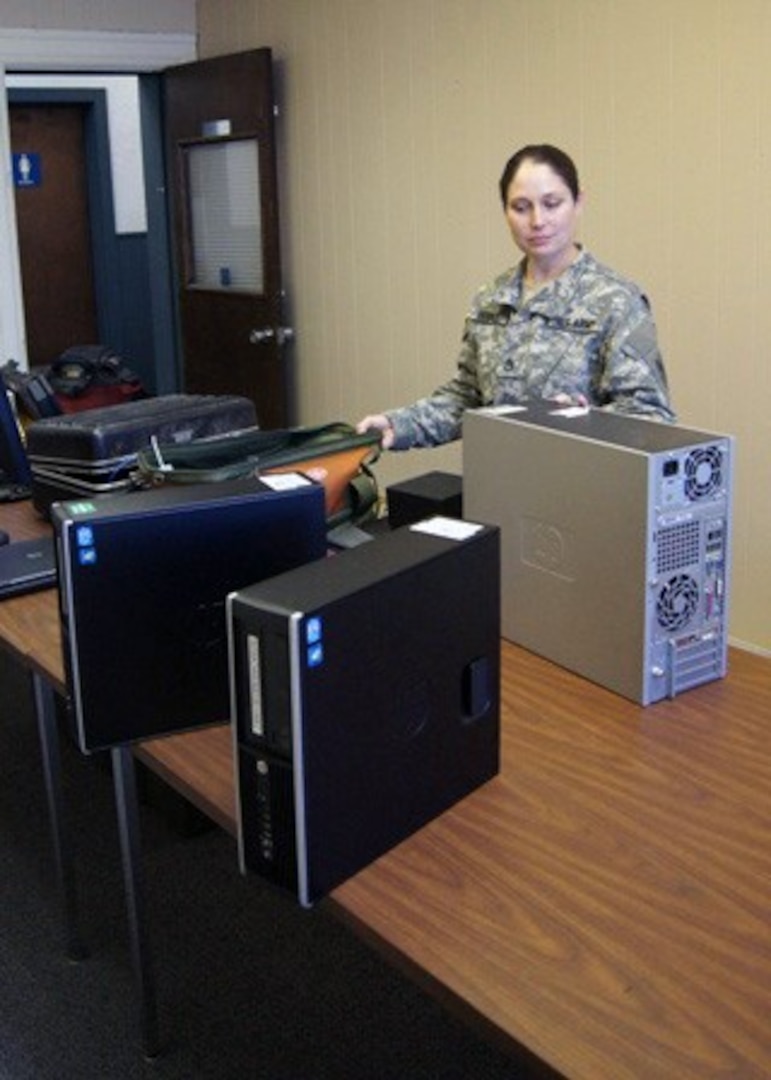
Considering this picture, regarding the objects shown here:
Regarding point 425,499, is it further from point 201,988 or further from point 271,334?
point 271,334

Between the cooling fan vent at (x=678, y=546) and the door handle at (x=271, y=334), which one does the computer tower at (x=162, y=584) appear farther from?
the door handle at (x=271, y=334)

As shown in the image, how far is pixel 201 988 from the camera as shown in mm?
2240

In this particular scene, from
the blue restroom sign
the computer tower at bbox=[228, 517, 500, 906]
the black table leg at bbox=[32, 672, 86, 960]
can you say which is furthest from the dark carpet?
the blue restroom sign

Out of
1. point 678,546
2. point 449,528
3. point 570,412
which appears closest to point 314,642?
point 449,528

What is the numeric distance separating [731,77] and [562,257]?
3.66ft

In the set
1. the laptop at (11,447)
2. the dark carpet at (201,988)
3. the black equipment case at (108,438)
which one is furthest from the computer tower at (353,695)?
the laptop at (11,447)

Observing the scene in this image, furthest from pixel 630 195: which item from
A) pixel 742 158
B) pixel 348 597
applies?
pixel 348 597

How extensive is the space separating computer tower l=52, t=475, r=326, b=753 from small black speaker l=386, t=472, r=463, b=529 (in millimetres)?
443

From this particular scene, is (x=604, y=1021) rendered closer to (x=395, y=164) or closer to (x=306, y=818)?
(x=306, y=818)

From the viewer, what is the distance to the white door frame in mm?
4938

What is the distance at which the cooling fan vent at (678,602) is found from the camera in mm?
1615

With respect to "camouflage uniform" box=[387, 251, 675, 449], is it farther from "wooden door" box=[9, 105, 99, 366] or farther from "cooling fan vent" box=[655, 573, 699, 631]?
"wooden door" box=[9, 105, 99, 366]

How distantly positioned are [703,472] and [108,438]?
4.17ft

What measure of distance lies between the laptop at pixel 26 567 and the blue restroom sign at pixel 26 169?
18.4ft
